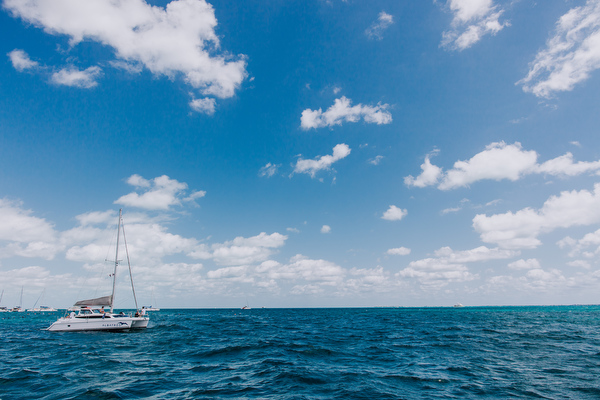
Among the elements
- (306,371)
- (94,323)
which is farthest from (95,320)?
(306,371)

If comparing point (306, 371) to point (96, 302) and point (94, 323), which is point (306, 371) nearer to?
point (94, 323)

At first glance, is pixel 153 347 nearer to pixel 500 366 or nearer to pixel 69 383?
pixel 69 383

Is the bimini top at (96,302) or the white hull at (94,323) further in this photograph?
the bimini top at (96,302)

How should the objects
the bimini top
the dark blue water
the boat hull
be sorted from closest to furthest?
the dark blue water
the boat hull
the bimini top

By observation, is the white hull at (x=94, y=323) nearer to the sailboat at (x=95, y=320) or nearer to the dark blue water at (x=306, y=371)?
the sailboat at (x=95, y=320)

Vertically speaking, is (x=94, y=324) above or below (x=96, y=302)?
below

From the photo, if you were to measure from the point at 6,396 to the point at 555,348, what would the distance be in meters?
44.7

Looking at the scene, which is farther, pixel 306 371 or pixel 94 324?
pixel 94 324

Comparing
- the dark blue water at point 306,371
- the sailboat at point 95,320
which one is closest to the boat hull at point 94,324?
the sailboat at point 95,320

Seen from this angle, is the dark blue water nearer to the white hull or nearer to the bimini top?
the white hull

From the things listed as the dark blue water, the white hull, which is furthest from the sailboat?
the dark blue water

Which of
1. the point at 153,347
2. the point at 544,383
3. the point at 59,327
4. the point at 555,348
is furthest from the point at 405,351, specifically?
the point at 59,327

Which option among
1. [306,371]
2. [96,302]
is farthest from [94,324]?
[306,371]

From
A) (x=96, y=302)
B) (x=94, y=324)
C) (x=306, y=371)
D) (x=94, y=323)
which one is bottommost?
(x=94, y=324)
